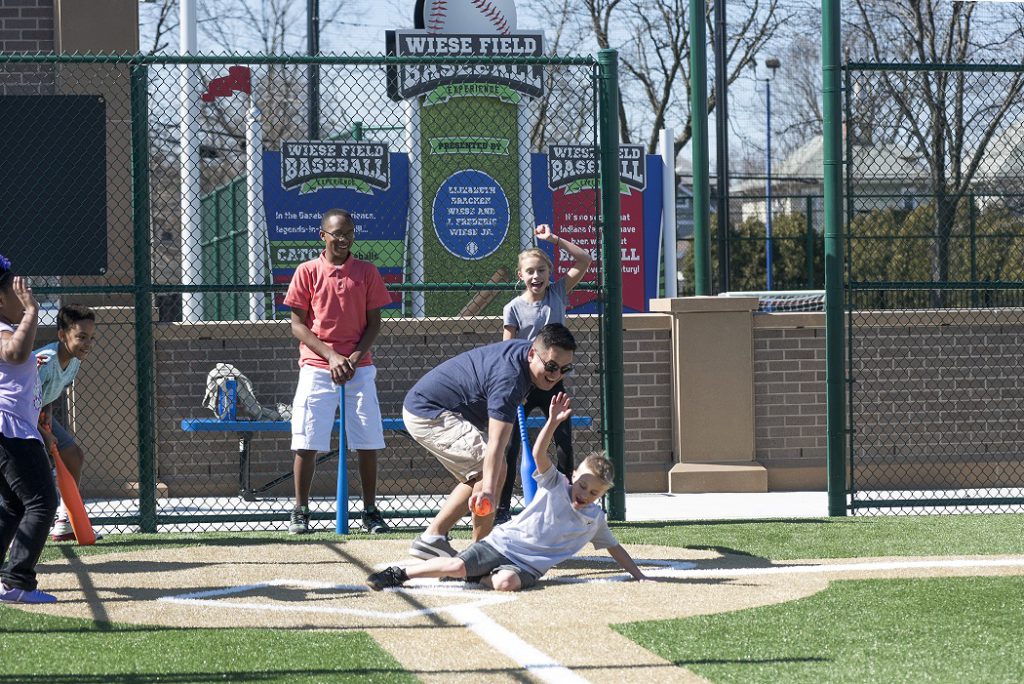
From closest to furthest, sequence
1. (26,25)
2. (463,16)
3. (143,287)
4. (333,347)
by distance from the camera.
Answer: (333,347) < (143,287) < (26,25) < (463,16)

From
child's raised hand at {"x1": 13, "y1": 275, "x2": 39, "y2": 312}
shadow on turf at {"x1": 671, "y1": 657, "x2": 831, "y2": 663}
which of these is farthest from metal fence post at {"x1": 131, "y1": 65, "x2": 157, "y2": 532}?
shadow on turf at {"x1": 671, "y1": 657, "x2": 831, "y2": 663}

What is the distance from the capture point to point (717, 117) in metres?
18.3

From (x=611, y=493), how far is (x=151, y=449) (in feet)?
9.90

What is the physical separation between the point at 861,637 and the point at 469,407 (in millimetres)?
2478

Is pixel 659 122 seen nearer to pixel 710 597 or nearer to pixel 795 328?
pixel 795 328

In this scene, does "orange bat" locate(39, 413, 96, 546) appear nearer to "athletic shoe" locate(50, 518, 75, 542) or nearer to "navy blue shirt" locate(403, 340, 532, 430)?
"athletic shoe" locate(50, 518, 75, 542)

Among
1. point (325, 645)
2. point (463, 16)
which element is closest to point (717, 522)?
point (325, 645)

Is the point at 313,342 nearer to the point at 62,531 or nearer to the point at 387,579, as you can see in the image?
the point at 62,531

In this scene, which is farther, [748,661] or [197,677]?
[748,661]

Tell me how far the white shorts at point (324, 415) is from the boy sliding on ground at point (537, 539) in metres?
2.07

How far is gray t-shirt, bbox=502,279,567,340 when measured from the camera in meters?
8.38

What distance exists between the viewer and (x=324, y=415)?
8.66 meters

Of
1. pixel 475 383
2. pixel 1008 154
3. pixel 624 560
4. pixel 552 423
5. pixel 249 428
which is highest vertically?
pixel 1008 154

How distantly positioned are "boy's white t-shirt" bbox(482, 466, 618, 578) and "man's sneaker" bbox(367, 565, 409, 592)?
1.37ft
